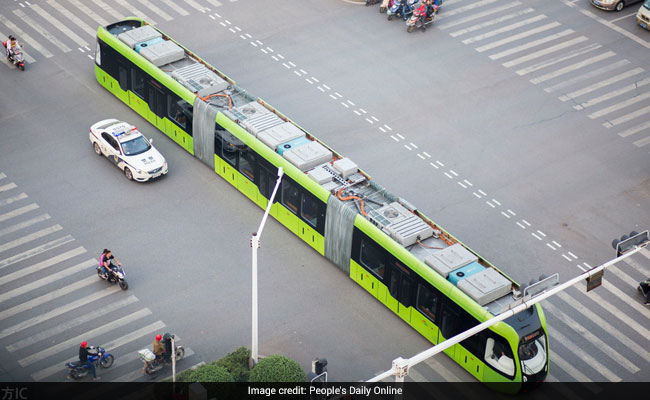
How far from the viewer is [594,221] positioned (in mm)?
39875

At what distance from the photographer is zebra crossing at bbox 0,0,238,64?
48.4m

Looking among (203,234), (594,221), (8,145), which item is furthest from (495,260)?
(8,145)

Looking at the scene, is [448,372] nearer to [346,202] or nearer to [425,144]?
[346,202]

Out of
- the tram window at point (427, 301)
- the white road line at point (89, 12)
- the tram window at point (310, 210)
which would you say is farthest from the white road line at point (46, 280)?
the white road line at point (89, 12)

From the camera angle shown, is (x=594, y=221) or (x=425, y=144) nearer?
(x=594, y=221)

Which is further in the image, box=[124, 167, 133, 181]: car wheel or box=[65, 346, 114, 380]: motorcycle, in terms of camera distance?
box=[124, 167, 133, 181]: car wheel

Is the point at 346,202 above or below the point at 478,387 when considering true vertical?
above

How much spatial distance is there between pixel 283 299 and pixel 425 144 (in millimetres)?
11406

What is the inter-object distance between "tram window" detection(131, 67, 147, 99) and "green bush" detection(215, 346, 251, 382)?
49.2 ft

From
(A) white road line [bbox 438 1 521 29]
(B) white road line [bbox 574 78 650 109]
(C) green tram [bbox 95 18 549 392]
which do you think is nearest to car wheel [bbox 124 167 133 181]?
(C) green tram [bbox 95 18 549 392]

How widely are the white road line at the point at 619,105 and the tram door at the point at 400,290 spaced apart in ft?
53.6

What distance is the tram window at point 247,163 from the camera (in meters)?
38.4

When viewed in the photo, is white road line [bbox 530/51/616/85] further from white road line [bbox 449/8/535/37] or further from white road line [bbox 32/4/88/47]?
white road line [bbox 32/4/88/47]

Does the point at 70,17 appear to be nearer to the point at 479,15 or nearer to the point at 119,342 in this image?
the point at 479,15
